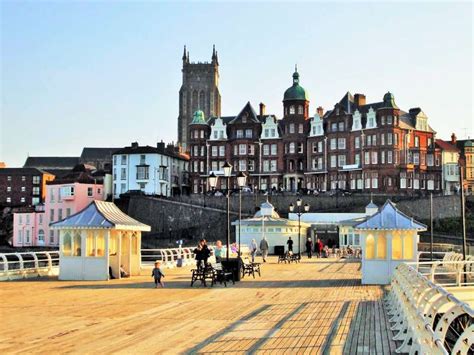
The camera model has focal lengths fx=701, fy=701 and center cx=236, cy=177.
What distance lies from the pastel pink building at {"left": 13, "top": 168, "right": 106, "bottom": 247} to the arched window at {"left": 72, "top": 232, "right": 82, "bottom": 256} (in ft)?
214

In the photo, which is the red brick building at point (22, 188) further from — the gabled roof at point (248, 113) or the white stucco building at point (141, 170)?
the gabled roof at point (248, 113)

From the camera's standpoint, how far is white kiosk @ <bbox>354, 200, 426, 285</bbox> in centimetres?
2553

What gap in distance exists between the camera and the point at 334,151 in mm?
90812

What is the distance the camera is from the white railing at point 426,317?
7695mm

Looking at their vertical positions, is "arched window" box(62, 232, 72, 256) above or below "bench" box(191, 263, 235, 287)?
above

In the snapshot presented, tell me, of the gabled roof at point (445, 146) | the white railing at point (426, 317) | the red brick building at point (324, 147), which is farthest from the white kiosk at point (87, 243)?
the gabled roof at point (445, 146)

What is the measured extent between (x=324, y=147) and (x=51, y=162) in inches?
2902

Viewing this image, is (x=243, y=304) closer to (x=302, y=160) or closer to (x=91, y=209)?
(x=91, y=209)

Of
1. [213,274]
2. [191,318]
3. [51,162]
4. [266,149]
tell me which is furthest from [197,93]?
[191,318]

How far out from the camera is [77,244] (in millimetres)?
26312

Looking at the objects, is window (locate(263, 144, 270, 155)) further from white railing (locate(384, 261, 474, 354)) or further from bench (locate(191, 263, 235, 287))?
white railing (locate(384, 261, 474, 354))

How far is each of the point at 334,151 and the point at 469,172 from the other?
22.0 meters

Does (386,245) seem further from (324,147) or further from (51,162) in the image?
(51,162)

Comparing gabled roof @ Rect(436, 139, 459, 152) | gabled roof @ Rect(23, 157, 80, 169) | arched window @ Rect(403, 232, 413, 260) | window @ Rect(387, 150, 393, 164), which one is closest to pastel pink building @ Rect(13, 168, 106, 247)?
window @ Rect(387, 150, 393, 164)
